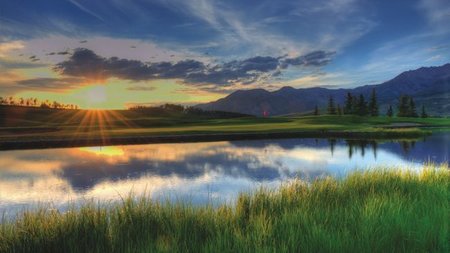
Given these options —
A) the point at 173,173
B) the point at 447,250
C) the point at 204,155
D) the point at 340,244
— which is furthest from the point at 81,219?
the point at 204,155

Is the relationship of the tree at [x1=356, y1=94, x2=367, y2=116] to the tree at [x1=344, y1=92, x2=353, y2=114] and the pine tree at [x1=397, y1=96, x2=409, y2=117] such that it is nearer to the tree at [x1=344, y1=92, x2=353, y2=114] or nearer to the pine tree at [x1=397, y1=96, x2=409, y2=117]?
the tree at [x1=344, y1=92, x2=353, y2=114]

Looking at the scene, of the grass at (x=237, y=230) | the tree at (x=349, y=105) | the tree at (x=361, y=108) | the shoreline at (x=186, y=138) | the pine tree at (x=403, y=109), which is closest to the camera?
the grass at (x=237, y=230)

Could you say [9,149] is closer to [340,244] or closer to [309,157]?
[309,157]

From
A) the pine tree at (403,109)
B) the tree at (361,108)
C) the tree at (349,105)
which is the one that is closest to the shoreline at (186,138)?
the tree at (361,108)

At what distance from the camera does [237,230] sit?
9.20 metres

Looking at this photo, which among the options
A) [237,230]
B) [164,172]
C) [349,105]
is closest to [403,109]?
[349,105]

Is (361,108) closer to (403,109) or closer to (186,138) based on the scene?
(403,109)

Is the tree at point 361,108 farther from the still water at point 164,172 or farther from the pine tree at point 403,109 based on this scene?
the still water at point 164,172

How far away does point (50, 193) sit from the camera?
1983 centimetres

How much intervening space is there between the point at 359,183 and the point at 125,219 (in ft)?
26.9

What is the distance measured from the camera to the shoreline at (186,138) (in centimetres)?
4703

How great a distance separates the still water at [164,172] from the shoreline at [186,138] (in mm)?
8112

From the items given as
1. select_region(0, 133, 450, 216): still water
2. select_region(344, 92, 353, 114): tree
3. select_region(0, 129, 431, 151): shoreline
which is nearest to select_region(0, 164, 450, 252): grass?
select_region(0, 133, 450, 216): still water

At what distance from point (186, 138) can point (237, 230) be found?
44.9 m
